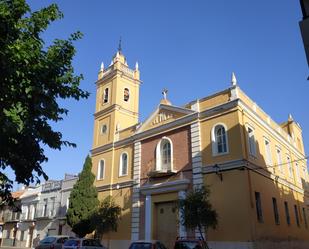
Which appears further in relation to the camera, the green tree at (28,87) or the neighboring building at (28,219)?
the neighboring building at (28,219)

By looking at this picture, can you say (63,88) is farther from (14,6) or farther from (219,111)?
(219,111)

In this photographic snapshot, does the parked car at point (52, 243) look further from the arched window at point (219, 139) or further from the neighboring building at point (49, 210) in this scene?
the neighboring building at point (49, 210)

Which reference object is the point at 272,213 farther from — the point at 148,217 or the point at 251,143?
the point at 148,217

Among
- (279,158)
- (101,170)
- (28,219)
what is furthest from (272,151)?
(28,219)

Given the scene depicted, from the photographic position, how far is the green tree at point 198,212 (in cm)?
1845

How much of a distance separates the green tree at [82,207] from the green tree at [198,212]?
34.3ft

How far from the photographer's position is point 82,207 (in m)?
27.3

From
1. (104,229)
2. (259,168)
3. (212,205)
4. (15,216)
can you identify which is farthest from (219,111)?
(15,216)

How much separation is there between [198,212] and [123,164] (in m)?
11.2

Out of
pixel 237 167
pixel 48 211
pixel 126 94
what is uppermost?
pixel 126 94

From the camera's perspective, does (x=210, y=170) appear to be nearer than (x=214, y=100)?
Yes

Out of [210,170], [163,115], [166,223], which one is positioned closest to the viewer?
[210,170]

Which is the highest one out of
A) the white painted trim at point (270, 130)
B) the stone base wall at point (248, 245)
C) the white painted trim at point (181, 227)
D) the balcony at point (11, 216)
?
the white painted trim at point (270, 130)

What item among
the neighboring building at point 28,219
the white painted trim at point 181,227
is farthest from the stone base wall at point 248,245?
the neighboring building at point 28,219
